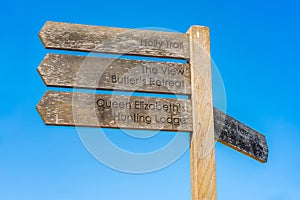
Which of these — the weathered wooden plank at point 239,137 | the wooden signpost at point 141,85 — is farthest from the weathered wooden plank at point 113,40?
the weathered wooden plank at point 239,137

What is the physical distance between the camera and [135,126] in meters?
3.24

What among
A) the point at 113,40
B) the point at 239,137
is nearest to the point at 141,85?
the point at 113,40

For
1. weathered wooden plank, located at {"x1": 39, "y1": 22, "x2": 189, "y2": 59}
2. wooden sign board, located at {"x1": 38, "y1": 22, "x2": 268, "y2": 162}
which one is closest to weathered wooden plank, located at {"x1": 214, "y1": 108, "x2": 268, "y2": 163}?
wooden sign board, located at {"x1": 38, "y1": 22, "x2": 268, "y2": 162}

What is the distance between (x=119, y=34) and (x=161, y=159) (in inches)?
33.8

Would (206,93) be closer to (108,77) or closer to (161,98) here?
(161,98)

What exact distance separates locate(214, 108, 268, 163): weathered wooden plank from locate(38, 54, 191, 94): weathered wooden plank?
32 cm

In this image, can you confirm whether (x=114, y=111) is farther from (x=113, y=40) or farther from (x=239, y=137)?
(x=239, y=137)

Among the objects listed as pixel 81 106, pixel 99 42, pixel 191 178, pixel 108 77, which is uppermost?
pixel 99 42

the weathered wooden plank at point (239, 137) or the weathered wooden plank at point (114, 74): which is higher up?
the weathered wooden plank at point (114, 74)

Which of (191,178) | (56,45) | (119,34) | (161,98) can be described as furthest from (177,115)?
(56,45)

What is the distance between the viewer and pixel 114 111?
127 inches

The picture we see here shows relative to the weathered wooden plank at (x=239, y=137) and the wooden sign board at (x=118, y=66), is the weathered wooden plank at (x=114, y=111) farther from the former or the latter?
the weathered wooden plank at (x=239, y=137)

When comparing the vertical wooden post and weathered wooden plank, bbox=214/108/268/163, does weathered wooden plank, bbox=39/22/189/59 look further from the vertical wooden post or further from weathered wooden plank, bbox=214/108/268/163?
weathered wooden plank, bbox=214/108/268/163

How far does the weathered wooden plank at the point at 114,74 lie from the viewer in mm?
3227
